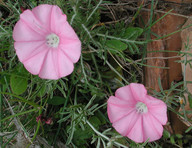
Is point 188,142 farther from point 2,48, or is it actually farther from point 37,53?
point 2,48

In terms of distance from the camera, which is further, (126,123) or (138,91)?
(126,123)

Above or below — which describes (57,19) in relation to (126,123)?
above

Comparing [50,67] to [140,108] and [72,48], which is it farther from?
[140,108]

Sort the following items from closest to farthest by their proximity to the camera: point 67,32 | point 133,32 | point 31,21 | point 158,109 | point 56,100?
point 67,32 < point 31,21 < point 158,109 < point 133,32 < point 56,100

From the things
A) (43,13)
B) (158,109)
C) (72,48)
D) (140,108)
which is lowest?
(140,108)

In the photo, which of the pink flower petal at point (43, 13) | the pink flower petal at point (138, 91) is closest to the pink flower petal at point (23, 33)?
the pink flower petal at point (43, 13)

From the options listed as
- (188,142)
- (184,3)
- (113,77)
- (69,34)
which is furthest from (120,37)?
(188,142)

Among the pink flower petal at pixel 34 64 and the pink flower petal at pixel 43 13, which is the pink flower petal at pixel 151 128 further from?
the pink flower petal at pixel 43 13

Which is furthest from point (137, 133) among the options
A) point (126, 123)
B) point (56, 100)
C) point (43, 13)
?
point (43, 13)
